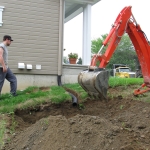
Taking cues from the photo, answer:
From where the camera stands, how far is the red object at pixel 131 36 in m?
5.79

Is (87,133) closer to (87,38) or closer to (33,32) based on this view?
(33,32)

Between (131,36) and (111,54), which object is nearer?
(111,54)

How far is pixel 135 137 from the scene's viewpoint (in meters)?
3.90

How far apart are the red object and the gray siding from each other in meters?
4.50

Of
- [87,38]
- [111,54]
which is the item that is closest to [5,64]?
[111,54]

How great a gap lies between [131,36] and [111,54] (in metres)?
0.94

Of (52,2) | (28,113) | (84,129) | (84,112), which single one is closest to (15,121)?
(28,113)

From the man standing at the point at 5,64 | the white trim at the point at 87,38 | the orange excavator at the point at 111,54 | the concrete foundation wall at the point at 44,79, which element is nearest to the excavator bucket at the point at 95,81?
the orange excavator at the point at 111,54

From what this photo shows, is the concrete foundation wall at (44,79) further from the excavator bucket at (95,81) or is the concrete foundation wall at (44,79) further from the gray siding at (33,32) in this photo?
the excavator bucket at (95,81)

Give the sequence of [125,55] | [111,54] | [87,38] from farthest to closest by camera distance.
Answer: [125,55], [87,38], [111,54]

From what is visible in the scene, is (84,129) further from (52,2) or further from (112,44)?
(52,2)

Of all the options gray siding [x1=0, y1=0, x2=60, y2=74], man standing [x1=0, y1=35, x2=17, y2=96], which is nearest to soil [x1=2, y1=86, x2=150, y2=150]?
man standing [x1=0, y1=35, x2=17, y2=96]

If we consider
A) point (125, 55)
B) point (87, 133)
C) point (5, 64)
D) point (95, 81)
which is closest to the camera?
point (87, 133)

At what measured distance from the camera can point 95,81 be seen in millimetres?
5469
